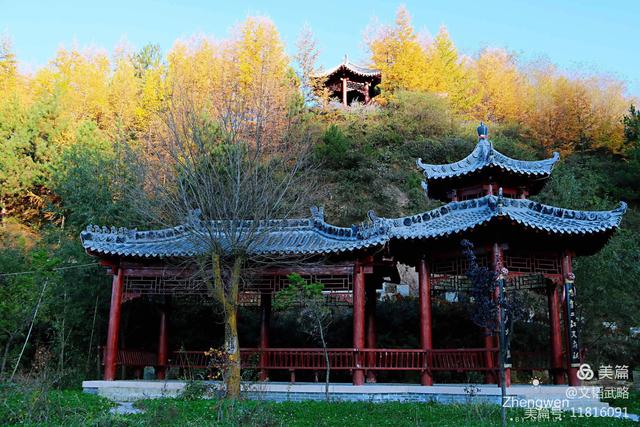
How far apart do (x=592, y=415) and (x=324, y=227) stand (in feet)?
20.8

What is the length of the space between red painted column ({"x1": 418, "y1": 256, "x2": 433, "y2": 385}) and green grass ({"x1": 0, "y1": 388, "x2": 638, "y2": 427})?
4.56 ft

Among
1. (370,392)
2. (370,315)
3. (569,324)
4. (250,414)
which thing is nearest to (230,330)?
(370,392)

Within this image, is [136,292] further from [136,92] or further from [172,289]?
[136,92]

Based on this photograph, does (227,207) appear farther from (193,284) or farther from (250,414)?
(250,414)

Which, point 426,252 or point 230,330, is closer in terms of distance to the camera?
point 230,330

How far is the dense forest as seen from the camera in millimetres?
15211

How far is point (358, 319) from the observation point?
1185 centimetres

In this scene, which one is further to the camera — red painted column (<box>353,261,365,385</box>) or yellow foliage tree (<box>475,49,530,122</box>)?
yellow foliage tree (<box>475,49,530,122</box>)

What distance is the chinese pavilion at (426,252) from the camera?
11.3m

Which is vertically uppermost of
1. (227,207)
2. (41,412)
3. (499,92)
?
(499,92)

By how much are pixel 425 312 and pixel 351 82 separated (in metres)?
26.4

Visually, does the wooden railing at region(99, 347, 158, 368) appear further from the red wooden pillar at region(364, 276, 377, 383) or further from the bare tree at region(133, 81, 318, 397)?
the red wooden pillar at region(364, 276, 377, 383)

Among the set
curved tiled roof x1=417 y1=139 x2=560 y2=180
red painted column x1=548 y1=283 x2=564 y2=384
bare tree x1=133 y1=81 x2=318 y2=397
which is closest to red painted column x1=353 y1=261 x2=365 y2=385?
bare tree x1=133 y1=81 x2=318 y2=397

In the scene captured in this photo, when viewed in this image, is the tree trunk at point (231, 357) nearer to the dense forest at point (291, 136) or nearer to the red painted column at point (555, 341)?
the dense forest at point (291, 136)
